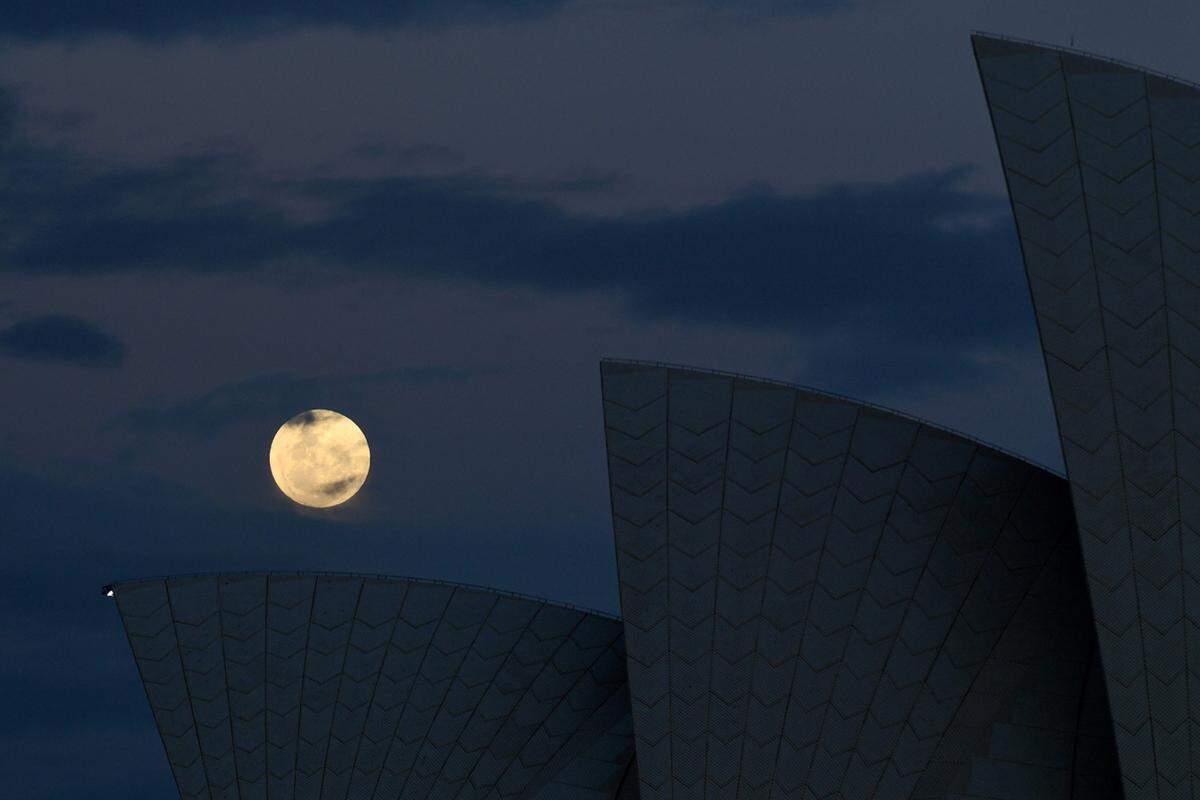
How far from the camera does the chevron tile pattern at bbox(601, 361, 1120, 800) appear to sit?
39.6 m

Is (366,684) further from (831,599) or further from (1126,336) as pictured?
(1126,336)

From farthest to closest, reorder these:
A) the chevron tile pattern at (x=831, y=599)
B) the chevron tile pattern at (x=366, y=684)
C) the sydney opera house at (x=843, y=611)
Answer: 1. the chevron tile pattern at (x=366, y=684)
2. the chevron tile pattern at (x=831, y=599)
3. the sydney opera house at (x=843, y=611)

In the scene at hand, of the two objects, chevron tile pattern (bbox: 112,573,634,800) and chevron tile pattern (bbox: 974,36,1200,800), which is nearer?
chevron tile pattern (bbox: 974,36,1200,800)

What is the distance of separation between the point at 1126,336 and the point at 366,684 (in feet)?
75.9

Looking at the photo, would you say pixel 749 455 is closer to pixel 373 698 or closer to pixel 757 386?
pixel 757 386

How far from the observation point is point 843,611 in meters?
40.8

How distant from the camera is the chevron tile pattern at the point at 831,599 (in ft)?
130

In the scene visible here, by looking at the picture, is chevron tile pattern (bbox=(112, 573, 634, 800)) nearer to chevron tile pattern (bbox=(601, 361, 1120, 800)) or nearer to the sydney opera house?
the sydney opera house

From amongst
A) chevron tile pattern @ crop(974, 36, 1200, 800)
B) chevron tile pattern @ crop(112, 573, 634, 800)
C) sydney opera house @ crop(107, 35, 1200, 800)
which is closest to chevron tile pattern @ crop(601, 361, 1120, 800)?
sydney opera house @ crop(107, 35, 1200, 800)

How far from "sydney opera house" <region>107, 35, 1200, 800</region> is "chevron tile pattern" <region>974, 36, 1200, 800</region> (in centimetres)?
5

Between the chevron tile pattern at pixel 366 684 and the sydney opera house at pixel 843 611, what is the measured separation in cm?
8

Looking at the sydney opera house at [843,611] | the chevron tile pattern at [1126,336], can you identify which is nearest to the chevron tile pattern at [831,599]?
the sydney opera house at [843,611]

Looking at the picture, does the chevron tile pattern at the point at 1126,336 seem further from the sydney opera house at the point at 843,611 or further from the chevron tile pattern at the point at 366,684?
the chevron tile pattern at the point at 366,684

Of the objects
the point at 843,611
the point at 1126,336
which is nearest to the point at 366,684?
the point at 843,611
